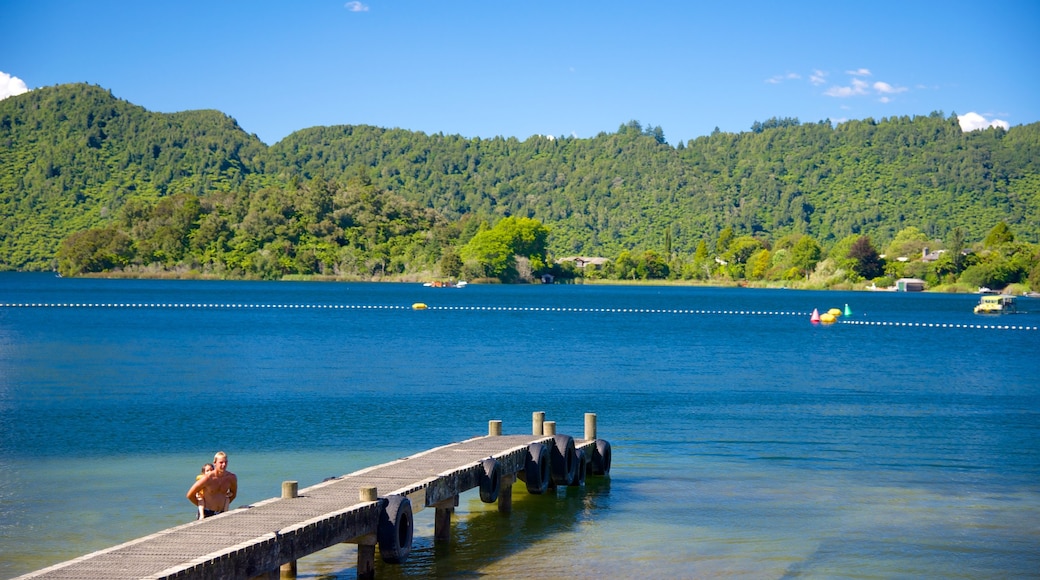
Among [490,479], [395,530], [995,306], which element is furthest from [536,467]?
[995,306]

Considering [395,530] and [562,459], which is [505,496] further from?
[395,530]

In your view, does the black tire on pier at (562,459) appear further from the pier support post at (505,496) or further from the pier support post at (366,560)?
the pier support post at (366,560)

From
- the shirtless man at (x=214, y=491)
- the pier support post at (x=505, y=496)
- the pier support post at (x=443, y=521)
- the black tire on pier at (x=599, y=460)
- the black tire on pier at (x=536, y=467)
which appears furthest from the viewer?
the black tire on pier at (x=599, y=460)

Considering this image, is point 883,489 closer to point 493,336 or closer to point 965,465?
point 965,465

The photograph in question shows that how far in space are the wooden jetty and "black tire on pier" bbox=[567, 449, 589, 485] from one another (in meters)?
0.02

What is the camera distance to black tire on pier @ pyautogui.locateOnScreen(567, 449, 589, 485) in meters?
23.5

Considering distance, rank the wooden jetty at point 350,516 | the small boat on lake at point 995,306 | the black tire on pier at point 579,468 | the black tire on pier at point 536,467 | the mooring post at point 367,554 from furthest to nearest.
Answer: the small boat on lake at point 995,306 < the black tire on pier at point 579,468 < the black tire on pier at point 536,467 < the mooring post at point 367,554 < the wooden jetty at point 350,516

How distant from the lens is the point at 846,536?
20156mm

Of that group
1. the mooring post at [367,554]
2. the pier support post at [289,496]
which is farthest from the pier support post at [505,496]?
the pier support post at [289,496]

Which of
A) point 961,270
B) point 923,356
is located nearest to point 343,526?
point 923,356

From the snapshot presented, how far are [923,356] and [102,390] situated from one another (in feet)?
148

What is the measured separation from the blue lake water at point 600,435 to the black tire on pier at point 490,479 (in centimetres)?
58

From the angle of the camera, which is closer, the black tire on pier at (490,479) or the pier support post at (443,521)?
the pier support post at (443,521)

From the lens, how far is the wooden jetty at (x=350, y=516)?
43.8 feet
